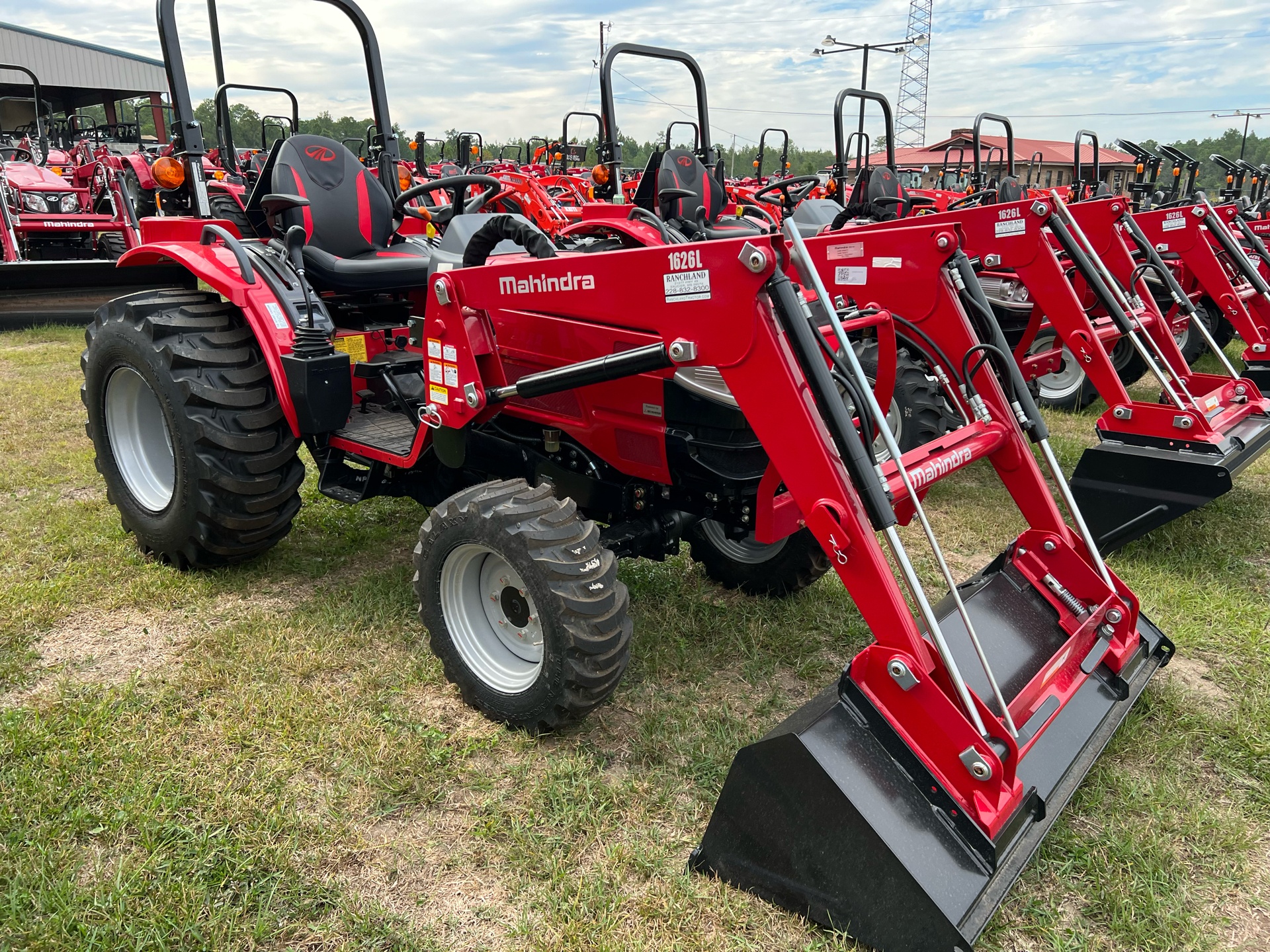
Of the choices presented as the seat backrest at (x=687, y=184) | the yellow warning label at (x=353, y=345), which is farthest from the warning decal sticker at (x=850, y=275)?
the seat backrest at (x=687, y=184)

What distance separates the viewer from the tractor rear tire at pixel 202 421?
3348mm

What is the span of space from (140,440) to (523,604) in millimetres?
2240

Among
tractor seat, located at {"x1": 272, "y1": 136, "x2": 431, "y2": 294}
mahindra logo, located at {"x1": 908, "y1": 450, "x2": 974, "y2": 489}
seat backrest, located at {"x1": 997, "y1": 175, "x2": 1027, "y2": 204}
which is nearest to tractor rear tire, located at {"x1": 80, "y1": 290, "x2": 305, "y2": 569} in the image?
tractor seat, located at {"x1": 272, "y1": 136, "x2": 431, "y2": 294}

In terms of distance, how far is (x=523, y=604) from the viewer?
8.97 feet

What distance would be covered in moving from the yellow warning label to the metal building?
31.1m

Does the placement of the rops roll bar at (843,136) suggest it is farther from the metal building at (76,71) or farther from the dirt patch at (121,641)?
the metal building at (76,71)

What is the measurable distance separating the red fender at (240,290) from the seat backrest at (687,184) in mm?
3826

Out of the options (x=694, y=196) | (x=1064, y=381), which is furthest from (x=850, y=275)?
(x=1064, y=381)

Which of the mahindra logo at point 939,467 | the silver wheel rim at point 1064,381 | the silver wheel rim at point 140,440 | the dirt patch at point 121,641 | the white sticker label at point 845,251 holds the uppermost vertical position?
the white sticker label at point 845,251

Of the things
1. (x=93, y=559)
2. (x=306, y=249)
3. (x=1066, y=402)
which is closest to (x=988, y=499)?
(x=1066, y=402)

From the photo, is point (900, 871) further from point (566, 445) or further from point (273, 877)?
point (566, 445)

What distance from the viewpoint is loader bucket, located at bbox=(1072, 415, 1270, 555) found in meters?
3.95

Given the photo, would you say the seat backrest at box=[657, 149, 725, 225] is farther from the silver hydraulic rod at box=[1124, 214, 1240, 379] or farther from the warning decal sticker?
the warning decal sticker

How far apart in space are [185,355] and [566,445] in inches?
58.5
